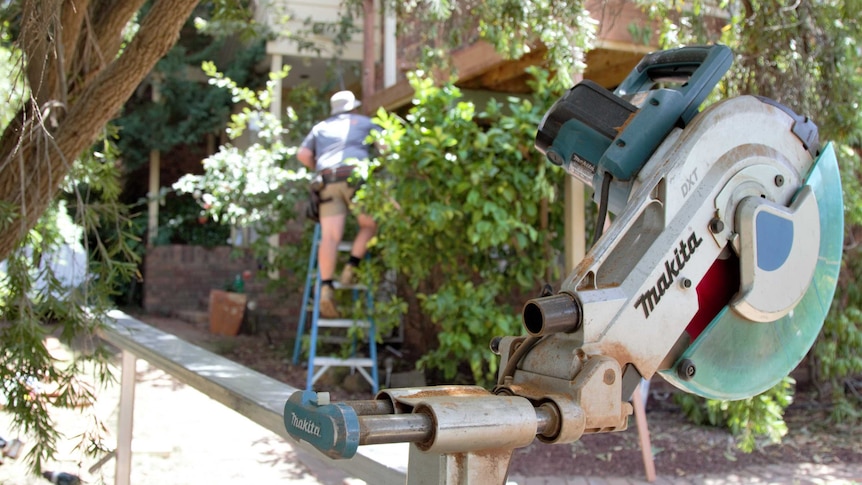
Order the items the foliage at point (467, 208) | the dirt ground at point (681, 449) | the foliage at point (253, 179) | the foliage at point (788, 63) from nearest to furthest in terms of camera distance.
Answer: the foliage at point (788, 63)
the dirt ground at point (681, 449)
the foliage at point (467, 208)
the foliage at point (253, 179)

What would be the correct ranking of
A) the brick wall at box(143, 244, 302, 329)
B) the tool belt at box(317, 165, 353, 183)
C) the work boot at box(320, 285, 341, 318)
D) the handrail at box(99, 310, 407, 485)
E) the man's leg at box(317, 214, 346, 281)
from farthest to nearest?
the brick wall at box(143, 244, 302, 329), the work boot at box(320, 285, 341, 318), the man's leg at box(317, 214, 346, 281), the tool belt at box(317, 165, 353, 183), the handrail at box(99, 310, 407, 485)

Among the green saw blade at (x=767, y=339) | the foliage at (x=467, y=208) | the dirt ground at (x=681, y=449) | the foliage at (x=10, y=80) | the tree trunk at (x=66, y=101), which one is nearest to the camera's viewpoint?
the green saw blade at (x=767, y=339)

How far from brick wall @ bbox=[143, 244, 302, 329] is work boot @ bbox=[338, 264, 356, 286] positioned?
440cm

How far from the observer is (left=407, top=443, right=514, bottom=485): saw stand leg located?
101 cm

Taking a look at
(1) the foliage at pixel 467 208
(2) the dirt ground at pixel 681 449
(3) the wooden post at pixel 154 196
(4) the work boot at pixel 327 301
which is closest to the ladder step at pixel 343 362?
(2) the dirt ground at pixel 681 449

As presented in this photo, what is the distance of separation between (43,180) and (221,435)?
1.08 m

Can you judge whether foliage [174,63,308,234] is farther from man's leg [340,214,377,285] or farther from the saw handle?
the saw handle

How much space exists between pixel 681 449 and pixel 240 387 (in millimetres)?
3586

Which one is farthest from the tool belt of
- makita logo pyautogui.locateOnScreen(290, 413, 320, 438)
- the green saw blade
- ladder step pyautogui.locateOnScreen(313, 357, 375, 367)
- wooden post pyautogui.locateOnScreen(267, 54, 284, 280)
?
makita logo pyautogui.locateOnScreen(290, 413, 320, 438)

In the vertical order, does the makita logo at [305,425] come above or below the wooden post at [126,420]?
above

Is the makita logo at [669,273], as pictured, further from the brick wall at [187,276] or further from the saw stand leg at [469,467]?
the brick wall at [187,276]

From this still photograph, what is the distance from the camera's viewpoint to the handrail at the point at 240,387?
151cm

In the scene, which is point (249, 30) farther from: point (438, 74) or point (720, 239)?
point (720, 239)

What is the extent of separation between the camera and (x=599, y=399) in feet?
3.56
